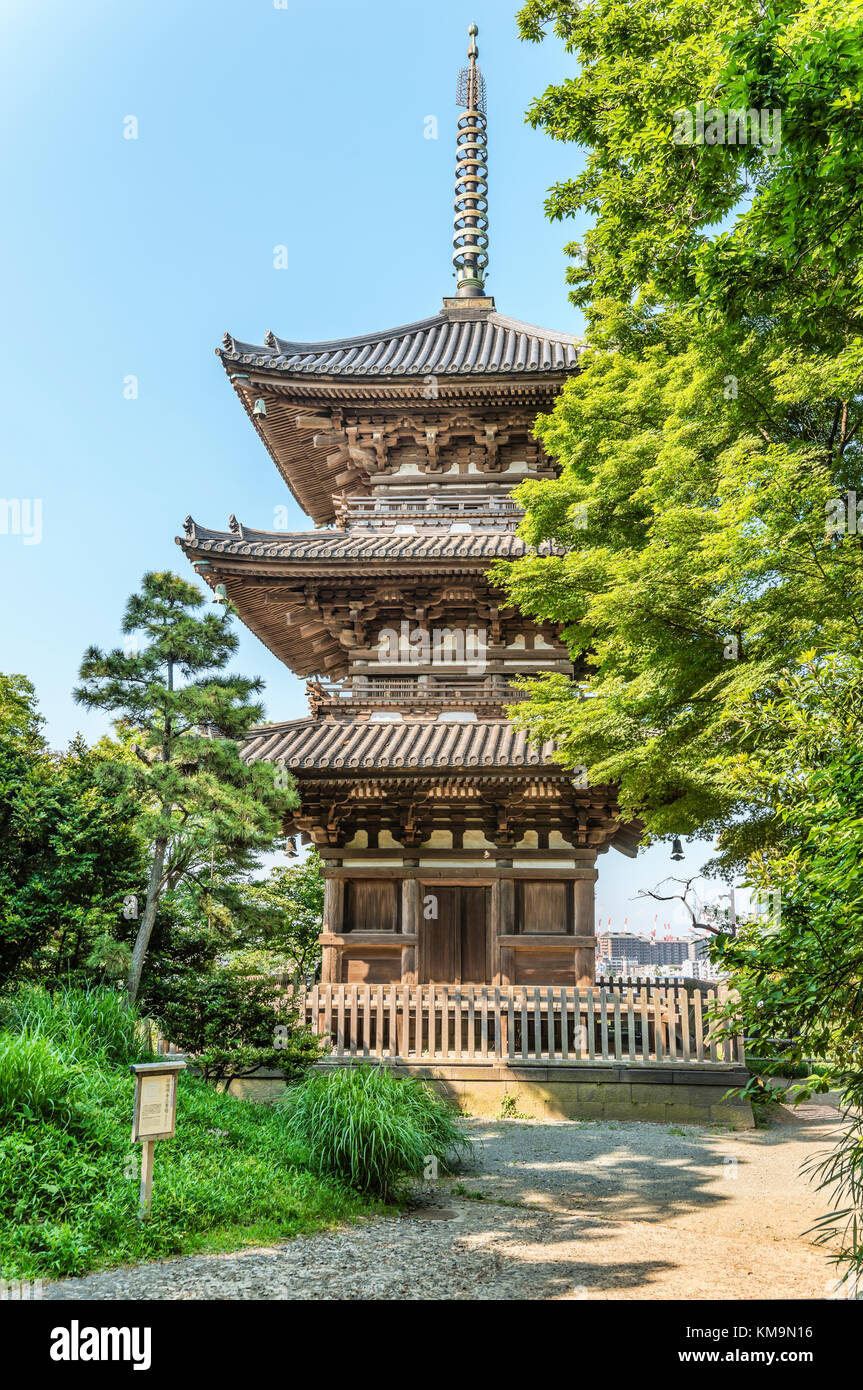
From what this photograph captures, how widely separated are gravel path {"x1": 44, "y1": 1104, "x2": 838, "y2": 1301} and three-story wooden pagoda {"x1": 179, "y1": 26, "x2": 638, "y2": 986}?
426 centimetres

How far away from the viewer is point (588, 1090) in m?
11.8

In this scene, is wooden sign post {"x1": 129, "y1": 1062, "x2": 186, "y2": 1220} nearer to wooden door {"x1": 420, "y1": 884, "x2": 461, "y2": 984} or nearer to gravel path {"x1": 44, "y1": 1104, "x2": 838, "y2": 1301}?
gravel path {"x1": 44, "y1": 1104, "x2": 838, "y2": 1301}

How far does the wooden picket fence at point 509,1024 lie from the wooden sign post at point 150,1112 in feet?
19.9

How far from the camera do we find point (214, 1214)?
6.04 metres

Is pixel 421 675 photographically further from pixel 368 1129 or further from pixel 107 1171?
pixel 107 1171

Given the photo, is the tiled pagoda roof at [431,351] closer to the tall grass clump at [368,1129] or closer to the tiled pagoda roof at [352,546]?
the tiled pagoda roof at [352,546]

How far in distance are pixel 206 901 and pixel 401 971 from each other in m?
3.81

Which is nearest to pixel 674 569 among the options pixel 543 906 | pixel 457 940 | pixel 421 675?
pixel 421 675

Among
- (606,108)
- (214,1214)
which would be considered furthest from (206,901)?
(606,108)

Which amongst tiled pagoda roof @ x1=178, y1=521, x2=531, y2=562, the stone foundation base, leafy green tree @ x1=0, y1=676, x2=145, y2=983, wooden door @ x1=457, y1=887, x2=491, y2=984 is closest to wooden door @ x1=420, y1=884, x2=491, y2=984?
wooden door @ x1=457, y1=887, x2=491, y2=984

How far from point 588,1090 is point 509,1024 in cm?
135

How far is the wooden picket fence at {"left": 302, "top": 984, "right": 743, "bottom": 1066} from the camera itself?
11789 mm

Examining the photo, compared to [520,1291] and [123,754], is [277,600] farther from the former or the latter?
[123,754]

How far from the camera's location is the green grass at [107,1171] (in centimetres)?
536
